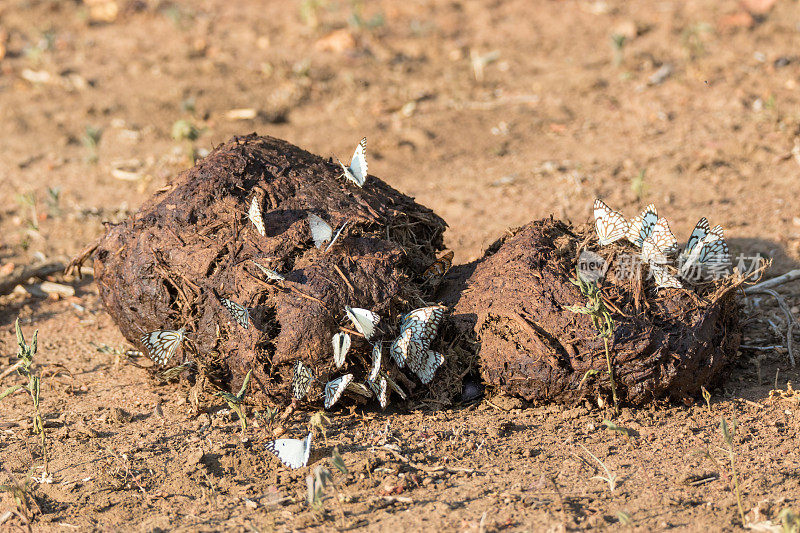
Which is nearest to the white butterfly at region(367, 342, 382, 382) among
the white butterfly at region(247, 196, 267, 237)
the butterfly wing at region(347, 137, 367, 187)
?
the white butterfly at region(247, 196, 267, 237)

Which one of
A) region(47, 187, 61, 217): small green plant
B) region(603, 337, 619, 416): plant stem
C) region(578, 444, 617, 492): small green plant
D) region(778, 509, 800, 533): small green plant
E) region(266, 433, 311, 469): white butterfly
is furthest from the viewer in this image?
region(47, 187, 61, 217): small green plant

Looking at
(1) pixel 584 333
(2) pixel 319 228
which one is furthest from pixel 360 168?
(1) pixel 584 333

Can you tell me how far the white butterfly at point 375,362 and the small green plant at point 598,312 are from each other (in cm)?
83

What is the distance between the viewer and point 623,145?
636 cm

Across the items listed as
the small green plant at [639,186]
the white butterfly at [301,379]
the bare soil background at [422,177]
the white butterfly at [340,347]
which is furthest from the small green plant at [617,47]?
the white butterfly at [301,379]

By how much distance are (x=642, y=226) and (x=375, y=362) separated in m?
1.42

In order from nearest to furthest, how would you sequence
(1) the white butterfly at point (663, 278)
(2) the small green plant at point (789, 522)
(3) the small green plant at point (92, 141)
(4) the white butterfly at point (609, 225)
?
(2) the small green plant at point (789, 522), (1) the white butterfly at point (663, 278), (4) the white butterfly at point (609, 225), (3) the small green plant at point (92, 141)

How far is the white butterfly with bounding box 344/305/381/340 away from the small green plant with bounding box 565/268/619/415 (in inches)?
32.6

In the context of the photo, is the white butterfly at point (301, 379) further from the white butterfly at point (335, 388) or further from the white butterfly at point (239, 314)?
the white butterfly at point (239, 314)

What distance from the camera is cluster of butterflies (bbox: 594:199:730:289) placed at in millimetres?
3537

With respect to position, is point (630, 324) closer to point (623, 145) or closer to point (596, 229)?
point (596, 229)

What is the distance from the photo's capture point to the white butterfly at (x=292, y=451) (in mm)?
3139

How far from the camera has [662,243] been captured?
360cm

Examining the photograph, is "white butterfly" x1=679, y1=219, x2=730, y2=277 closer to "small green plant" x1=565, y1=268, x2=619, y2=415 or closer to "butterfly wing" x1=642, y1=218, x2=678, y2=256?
"butterfly wing" x1=642, y1=218, x2=678, y2=256
